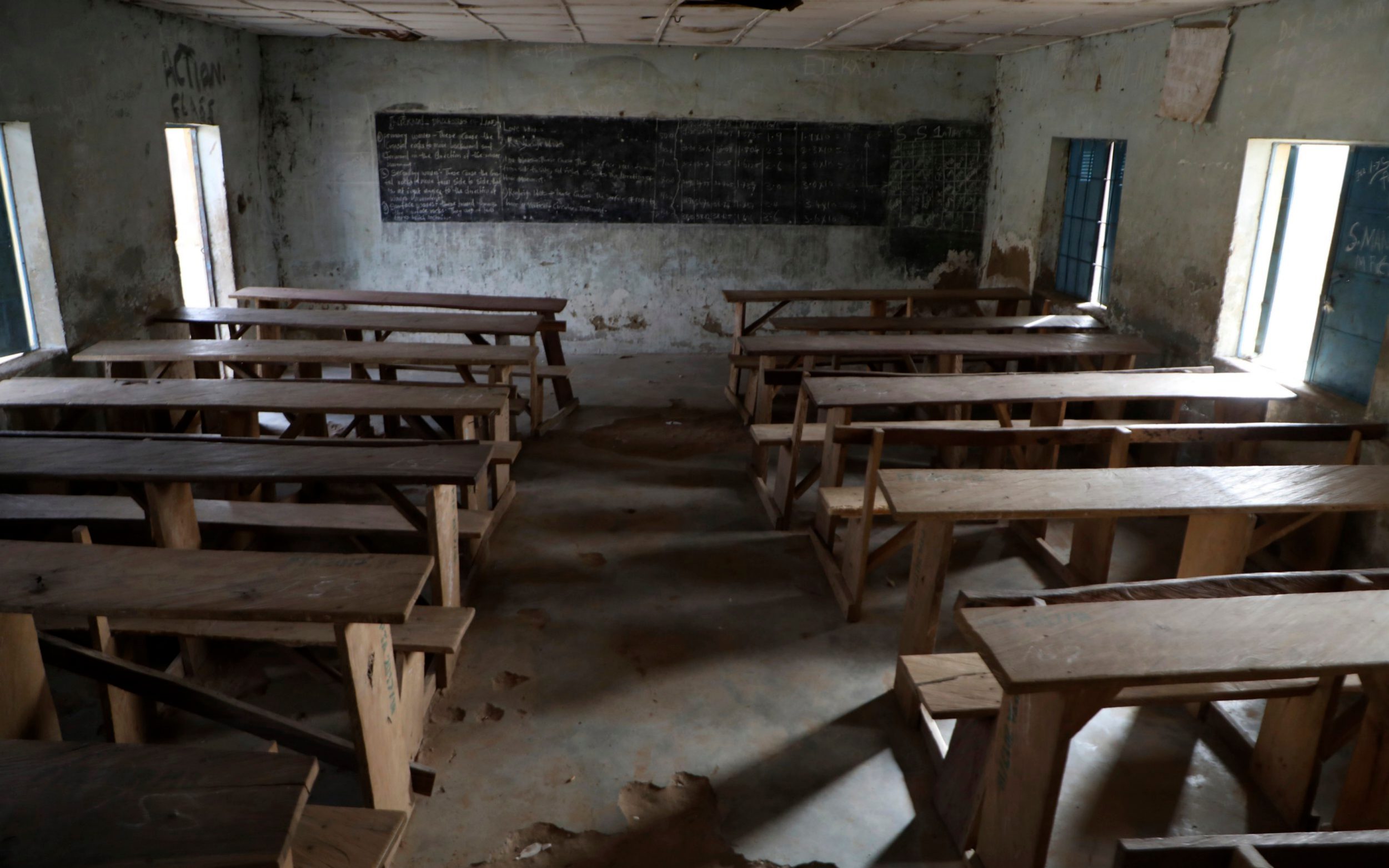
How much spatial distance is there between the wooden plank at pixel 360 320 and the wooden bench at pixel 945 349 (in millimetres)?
1402

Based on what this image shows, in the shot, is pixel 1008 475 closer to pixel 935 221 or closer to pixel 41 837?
pixel 41 837

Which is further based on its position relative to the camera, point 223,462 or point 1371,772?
point 223,462

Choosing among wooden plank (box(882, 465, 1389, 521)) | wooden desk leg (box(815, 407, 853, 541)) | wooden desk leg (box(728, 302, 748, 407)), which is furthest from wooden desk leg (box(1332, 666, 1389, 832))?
wooden desk leg (box(728, 302, 748, 407))

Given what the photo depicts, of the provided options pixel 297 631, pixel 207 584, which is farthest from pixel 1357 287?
pixel 207 584

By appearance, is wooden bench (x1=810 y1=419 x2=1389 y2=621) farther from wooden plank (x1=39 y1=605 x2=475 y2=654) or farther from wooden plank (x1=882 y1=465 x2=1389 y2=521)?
wooden plank (x1=39 y1=605 x2=475 y2=654)

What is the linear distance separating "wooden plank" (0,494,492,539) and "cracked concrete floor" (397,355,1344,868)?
1.44 feet

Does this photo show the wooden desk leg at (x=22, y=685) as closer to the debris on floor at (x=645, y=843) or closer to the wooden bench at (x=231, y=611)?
the wooden bench at (x=231, y=611)

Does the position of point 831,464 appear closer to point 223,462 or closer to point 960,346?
point 960,346

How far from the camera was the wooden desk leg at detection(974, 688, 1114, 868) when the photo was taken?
6.06 feet

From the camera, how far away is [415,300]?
6320 mm

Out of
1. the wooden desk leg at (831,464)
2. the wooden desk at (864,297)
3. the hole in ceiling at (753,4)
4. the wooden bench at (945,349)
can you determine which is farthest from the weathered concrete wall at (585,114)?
the wooden desk leg at (831,464)

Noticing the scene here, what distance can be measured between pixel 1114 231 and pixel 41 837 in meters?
6.39

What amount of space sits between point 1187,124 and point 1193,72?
27 centimetres

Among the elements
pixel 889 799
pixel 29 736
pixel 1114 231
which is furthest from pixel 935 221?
pixel 29 736
